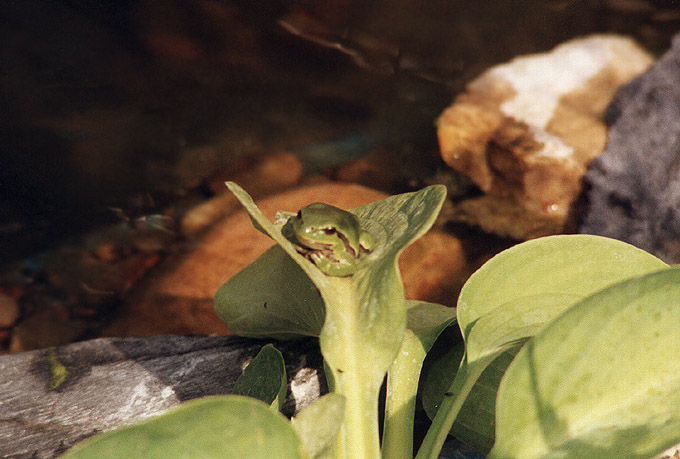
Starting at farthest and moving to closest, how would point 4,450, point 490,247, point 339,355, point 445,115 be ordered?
1. point 445,115
2. point 490,247
3. point 4,450
4. point 339,355

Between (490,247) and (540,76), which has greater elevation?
(540,76)

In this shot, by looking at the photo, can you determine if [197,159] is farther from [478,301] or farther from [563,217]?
[478,301]

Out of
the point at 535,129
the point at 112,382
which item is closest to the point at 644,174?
the point at 535,129

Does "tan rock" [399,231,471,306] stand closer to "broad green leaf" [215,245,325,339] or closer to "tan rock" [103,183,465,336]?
"tan rock" [103,183,465,336]

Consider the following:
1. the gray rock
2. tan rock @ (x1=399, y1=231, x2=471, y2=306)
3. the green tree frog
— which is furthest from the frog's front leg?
the gray rock

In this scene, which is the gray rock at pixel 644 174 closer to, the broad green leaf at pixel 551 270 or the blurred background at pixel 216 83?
the blurred background at pixel 216 83

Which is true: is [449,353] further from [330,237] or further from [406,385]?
[330,237]

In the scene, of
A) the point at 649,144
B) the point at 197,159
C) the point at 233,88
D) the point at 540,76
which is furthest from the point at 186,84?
the point at 649,144
